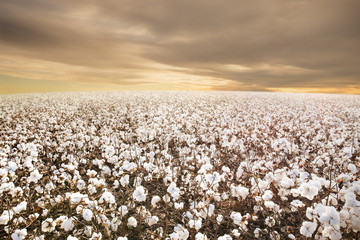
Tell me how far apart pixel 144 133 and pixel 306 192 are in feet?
21.9

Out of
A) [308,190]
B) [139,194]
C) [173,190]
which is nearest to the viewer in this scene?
[308,190]

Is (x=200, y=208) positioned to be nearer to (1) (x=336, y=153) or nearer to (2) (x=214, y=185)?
(2) (x=214, y=185)

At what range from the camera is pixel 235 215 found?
3.18m

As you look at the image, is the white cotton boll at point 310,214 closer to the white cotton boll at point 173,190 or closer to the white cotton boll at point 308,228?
the white cotton boll at point 308,228

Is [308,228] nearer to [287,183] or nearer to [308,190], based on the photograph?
[308,190]

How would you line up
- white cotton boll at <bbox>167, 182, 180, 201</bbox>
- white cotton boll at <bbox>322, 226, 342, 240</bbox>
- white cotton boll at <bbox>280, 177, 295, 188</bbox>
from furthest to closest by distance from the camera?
white cotton boll at <bbox>280, 177, 295, 188</bbox> < white cotton boll at <bbox>167, 182, 180, 201</bbox> < white cotton boll at <bbox>322, 226, 342, 240</bbox>

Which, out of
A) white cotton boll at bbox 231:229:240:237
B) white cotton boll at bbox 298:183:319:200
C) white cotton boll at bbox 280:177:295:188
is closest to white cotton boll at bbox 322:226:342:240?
white cotton boll at bbox 298:183:319:200

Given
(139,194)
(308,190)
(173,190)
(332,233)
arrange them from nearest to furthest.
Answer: (332,233) < (308,190) < (139,194) < (173,190)

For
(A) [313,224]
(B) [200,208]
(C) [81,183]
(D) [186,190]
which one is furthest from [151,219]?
(A) [313,224]

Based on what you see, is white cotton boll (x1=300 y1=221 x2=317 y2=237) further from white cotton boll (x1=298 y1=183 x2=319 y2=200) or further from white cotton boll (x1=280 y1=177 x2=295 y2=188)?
white cotton boll (x1=280 y1=177 x2=295 y2=188)

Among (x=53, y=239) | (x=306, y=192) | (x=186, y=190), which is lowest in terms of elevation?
(x=53, y=239)

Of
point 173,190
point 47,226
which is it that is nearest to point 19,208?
point 47,226

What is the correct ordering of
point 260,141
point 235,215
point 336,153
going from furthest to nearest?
point 260,141 < point 336,153 < point 235,215


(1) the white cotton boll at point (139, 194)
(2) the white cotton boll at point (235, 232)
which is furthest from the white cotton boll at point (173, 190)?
(2) the white cotton boll at point (235, 232)
